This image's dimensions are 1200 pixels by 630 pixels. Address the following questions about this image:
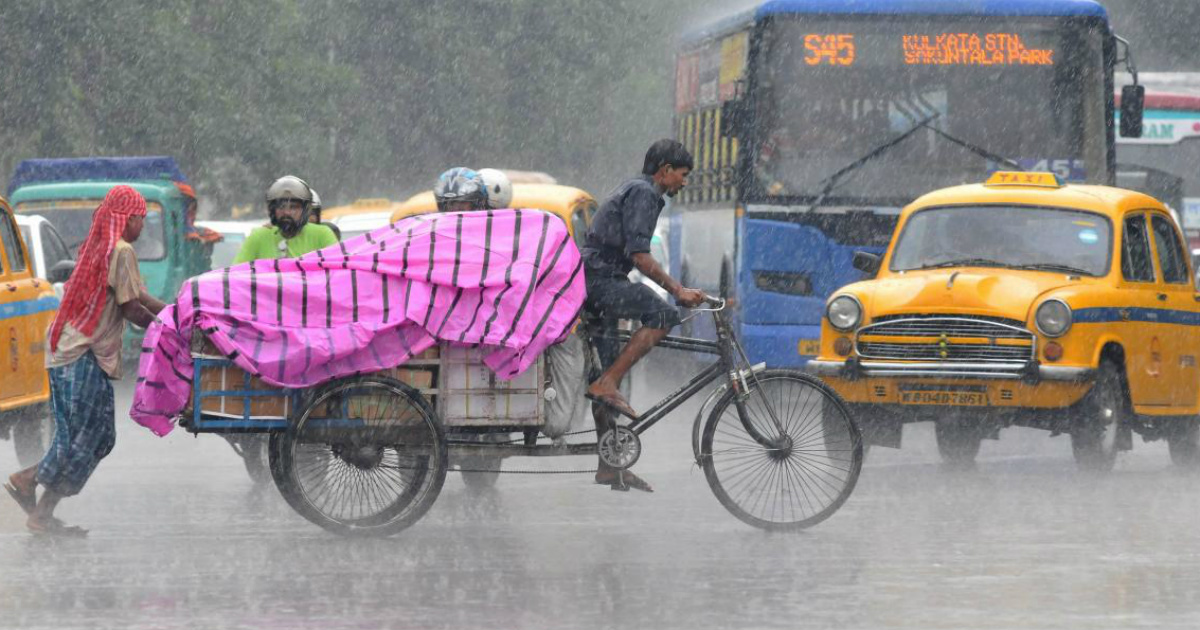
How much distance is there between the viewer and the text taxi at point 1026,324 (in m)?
12.9

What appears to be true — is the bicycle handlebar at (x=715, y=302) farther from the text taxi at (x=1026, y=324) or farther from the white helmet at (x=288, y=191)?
the text taxi at (x=1026, y=324)

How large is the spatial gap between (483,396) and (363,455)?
594 millimetres

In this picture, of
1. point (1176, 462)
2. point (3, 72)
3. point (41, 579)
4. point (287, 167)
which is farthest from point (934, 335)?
point (287, 167)

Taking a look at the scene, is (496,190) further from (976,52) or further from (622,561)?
(976,52)

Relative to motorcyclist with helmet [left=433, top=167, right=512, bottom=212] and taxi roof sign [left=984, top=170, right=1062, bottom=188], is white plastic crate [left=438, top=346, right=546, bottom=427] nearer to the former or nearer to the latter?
motorcyclist with helmet [left=433, top=167, right=512, bottom=212]

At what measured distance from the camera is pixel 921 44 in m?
18.1

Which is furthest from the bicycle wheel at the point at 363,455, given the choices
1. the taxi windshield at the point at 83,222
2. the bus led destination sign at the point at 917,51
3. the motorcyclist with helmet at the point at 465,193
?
the taxi windshield at the point at 83,222

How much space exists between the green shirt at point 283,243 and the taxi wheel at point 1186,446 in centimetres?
555

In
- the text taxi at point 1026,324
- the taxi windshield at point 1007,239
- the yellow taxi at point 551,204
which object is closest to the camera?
the text taxi at point 1026,324

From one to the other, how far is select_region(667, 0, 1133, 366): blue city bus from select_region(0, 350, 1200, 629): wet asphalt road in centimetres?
488

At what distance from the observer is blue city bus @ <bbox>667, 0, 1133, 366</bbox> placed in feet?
58.5

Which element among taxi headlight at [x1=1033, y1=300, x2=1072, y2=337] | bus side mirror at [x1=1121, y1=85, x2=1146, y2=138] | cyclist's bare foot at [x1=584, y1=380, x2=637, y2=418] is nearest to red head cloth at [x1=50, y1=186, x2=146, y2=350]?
cyclist's bare foot at [x1=584, y1=380, x2=637, y2=418]

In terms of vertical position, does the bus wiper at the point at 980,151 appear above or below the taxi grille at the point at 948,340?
above

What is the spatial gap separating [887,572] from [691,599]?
1090 millimetres
